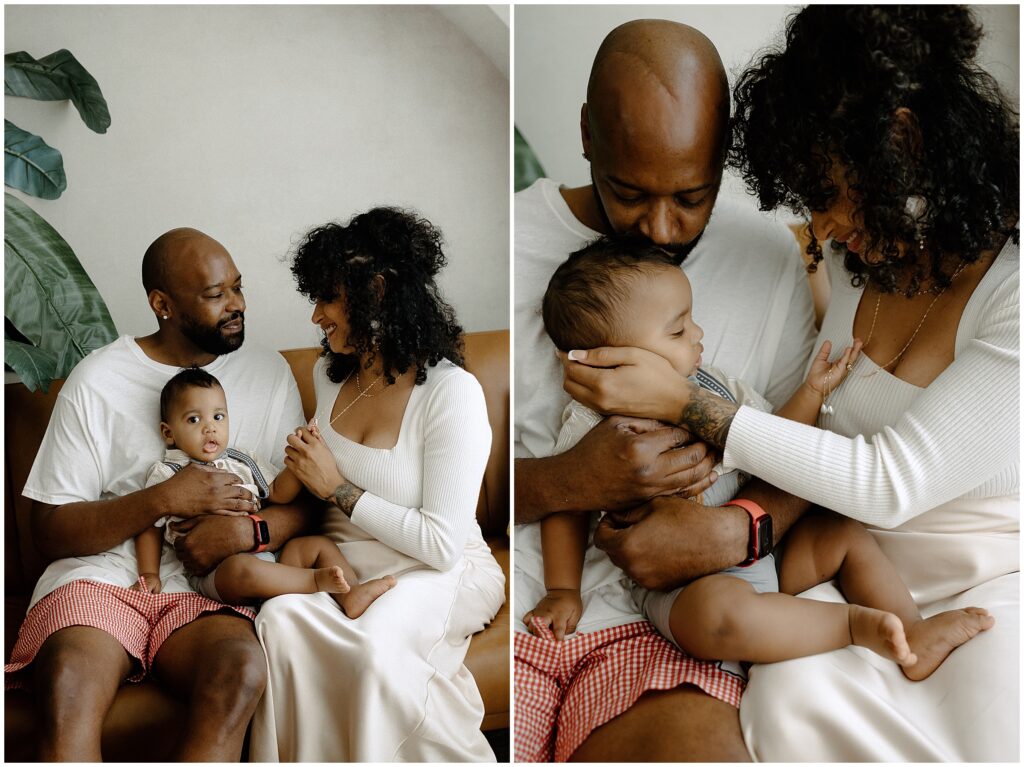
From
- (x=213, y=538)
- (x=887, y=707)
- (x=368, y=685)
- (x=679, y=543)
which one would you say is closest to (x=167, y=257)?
(x=213, y=538)

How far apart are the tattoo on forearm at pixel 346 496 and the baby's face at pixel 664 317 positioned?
0.68 meters

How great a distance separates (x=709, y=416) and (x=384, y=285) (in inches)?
29.3

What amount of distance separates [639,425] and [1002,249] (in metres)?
0.81

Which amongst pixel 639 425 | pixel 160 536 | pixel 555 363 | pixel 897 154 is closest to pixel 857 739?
pixel 639 425

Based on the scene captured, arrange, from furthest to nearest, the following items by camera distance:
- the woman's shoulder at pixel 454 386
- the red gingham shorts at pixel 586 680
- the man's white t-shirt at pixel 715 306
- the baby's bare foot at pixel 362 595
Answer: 1. the man's white t-shirt at pixel 715 306
2. the woman's shoulder at pixel 454 386
3. the baby's bare foot at pixel 362 595
4. the red gingham shorts at pixel 586 680

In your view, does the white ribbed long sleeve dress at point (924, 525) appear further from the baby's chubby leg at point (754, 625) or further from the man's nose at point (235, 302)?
the man's nose at point (235, 302)

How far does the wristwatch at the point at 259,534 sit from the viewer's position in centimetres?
177

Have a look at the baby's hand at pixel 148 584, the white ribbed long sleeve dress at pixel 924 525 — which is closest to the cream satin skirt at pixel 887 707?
the white ribbed long sleeve dress at pixel 924 525

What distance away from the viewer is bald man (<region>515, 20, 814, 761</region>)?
1632 mm

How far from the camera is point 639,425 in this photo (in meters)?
1.82

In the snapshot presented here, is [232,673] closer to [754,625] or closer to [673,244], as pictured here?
[754,625]

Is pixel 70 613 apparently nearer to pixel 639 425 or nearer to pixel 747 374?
pixel 639 425

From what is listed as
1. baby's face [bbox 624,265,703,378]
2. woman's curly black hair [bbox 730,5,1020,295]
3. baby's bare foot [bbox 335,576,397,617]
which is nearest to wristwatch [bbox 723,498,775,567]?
baby's face [bbox 624,265,703,378]

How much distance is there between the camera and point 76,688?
165 centimetres
